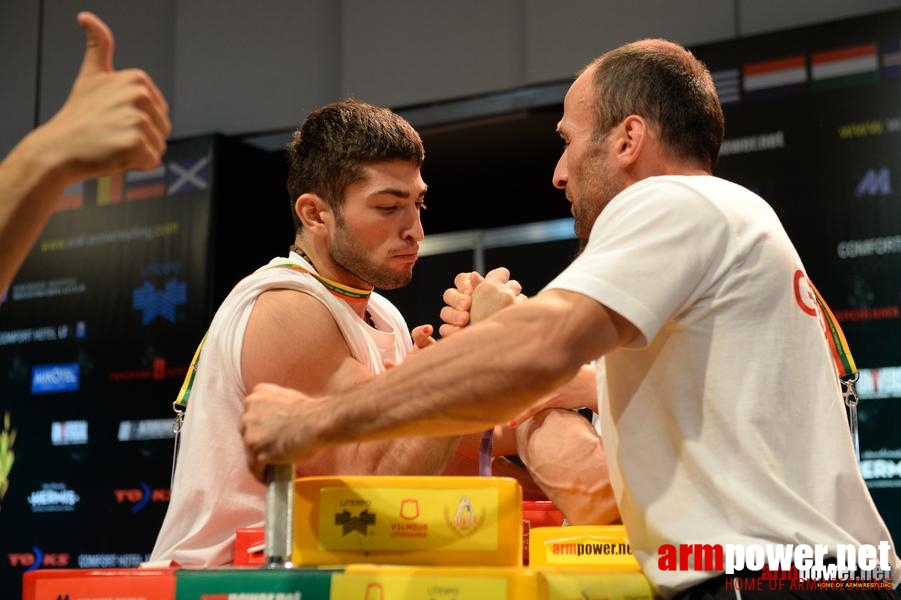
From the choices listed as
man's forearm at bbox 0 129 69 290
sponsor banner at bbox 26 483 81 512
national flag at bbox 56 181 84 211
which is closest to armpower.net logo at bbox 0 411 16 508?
sponsor banner at bbox 26 483 81 512

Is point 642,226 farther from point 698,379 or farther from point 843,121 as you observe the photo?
point 843,121

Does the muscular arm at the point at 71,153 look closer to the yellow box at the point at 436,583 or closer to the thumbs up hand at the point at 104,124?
the thumbs up hand at the point at 104,124

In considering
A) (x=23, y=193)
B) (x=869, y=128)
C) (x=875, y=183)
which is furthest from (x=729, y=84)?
(x=23, y=193)

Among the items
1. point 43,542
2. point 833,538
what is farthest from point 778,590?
point 43,542

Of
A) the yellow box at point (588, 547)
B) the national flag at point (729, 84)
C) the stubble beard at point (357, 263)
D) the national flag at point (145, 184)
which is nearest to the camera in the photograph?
the yellow box at point (588, 547)

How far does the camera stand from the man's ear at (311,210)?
248 cm

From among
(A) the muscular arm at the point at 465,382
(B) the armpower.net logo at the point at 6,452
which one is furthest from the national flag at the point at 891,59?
(B) the armpower.net logo at the point at 6,452

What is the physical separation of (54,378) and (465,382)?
4870mm

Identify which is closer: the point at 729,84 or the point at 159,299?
the point at 729,84

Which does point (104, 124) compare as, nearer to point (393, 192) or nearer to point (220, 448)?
point (220, 448)

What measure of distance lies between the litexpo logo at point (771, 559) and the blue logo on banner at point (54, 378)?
4.79m

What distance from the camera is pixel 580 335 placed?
136cm

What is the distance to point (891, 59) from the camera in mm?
4164

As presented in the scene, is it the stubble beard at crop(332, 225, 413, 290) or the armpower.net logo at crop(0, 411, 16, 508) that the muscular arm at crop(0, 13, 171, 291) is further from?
the armpower.net logo at crop(0, 411, 16, 508)
